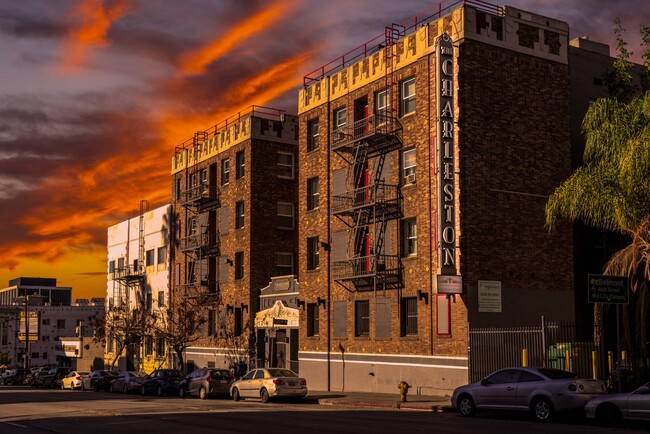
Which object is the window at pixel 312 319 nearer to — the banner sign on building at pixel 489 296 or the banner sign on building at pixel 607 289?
the banner sign on building at pixel 489 296

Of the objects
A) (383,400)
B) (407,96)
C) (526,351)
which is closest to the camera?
(526,351)

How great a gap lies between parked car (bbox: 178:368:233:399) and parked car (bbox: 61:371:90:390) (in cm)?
1910

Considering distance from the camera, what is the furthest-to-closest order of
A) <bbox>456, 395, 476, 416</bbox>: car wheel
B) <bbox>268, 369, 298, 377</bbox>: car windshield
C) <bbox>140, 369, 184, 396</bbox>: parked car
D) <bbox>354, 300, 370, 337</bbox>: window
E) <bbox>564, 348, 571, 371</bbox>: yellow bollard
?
1. <bbox>140, 369, 184, 396</bbox>: parked car
2. <bbox>354, 300, 370, 337</bbox>: window
3. <bbox>268, 369, 298, 377</bbox>: car windshield
4. <bbox>564, 348, 571, 371</bbox>: yellow bollard
5. <bbox>456, 395, 476, 416</bbox>: car wheel

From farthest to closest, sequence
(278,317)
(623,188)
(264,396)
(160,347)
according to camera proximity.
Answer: (160,347), (278,317), (264,396), (623,188)

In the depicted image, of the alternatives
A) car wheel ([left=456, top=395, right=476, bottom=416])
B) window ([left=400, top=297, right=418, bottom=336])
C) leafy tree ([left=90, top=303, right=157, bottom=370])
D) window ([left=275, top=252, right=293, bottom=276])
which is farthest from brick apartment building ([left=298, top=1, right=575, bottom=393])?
leafy tree ([left=90, top=303, right=157, bottom=370])

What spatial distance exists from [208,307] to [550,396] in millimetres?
37020

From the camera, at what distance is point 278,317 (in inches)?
1905

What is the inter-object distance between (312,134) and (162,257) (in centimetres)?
2404

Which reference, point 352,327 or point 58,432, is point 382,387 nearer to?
point 352,327

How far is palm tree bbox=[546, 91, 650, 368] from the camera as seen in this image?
91.7 feet

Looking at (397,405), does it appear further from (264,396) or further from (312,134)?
(312,134)

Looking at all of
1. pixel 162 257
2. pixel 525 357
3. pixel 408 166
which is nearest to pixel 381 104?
pixel 408 166

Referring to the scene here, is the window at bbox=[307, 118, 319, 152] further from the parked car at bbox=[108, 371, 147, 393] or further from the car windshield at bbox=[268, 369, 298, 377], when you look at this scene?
the parked car at bbox=[108, 371, 147, 393]

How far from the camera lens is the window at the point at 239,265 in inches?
2147
